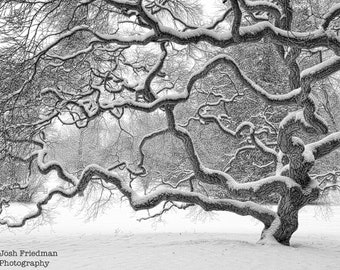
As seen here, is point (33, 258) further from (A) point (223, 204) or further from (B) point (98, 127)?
(B) point (98, 127)

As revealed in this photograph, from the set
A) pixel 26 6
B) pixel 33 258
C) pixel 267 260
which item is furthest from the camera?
pixel 33 258

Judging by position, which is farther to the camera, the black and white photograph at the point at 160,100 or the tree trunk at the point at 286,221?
the tree trunk at the point at 286,221

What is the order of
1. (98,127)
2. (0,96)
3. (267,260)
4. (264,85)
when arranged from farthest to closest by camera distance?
(264,85), (98,127), (267,260), (0,96)

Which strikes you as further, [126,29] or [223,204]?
[126,29]

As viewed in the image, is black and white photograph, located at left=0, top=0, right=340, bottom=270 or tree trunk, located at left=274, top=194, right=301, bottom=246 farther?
tree trunk, located at left=274, top=194, right=301, bottom=246

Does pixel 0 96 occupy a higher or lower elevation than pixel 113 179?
higher

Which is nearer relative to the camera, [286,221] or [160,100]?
[160,100]

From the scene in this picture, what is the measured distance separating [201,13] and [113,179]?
398 cm

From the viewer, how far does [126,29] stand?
8711 mm

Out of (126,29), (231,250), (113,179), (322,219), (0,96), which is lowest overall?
(322,219)

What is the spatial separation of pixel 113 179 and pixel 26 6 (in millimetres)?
3798

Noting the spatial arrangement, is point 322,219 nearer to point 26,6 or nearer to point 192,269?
point 192,269

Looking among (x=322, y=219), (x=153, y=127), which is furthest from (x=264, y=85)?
(x=322, y=219)

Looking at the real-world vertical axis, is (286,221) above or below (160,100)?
below
